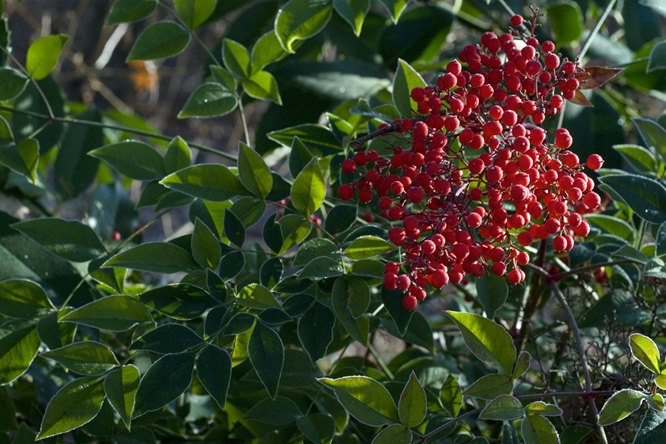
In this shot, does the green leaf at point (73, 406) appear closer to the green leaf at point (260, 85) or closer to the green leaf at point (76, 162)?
the green leaf at point (260, 85)

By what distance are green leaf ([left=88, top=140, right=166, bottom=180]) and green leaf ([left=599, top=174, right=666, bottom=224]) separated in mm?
459

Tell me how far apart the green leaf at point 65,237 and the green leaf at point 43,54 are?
8.6 inches

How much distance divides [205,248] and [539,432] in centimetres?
32

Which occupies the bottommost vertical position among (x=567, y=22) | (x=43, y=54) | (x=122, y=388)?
(x=122, y=388)

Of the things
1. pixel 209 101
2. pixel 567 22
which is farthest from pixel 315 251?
pixel 567 22

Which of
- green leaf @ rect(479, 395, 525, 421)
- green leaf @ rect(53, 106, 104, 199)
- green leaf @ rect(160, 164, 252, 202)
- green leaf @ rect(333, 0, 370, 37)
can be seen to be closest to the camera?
green leaf @ rect(479, 395, 525, 421)

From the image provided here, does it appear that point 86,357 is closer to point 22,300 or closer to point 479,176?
point 22,300

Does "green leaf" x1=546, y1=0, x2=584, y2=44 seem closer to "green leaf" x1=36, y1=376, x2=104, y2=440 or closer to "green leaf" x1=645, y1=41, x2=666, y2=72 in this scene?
"green leaf" x1=645, y1=41, x2=666, y2=72

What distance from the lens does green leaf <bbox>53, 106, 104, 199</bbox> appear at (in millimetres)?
1039

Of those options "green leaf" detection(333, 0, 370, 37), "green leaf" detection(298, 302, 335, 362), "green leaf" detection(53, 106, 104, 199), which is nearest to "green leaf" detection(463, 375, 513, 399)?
"green leaf" detection(298, 302, 335, 362)

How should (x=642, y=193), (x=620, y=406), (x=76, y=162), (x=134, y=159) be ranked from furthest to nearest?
(x=76, y=162) → (x=134, y=159) → (x=642, y=193) → (x=620, y=406)

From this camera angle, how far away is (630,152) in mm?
746

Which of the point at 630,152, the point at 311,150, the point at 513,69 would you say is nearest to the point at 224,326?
the point at 311,150

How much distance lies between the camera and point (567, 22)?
3.67 feet
